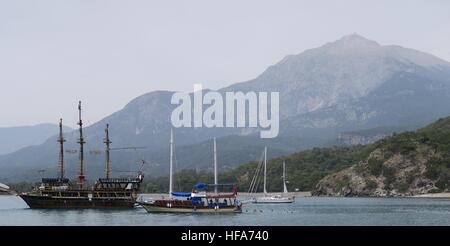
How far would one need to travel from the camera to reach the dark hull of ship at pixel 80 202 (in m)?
125

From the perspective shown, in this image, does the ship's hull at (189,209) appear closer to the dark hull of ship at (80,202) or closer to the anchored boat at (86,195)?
the anchored boat at (86,195)

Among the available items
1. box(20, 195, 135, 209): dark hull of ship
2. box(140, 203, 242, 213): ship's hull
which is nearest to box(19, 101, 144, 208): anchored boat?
box(20, 195, 135, 209): dark hull of ship

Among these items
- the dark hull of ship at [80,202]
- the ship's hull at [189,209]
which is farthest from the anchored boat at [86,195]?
the ship's hull at [189,209]

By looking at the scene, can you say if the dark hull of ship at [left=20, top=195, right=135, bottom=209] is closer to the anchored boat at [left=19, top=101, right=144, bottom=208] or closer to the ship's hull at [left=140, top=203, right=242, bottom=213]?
the anchored boat at [left=19, top=101, right=144, bottom=208]

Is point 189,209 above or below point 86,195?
below

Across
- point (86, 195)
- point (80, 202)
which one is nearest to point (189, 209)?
point (80, 202)

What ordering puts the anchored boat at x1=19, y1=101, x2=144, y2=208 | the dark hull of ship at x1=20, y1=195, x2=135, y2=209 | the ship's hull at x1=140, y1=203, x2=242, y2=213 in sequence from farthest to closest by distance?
the anchored boat at x1=19, y1=101, x2=144, y2=208, the dark hull of ship at x1=20, y1=195, x2=135, y2=209, the ship's hull at x1=140, y1=203, x2=242, y2=213

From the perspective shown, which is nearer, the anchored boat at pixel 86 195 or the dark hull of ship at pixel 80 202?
the dark hull of ship at pixel 80 202

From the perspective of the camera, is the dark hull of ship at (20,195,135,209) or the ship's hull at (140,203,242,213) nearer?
the ship's hull at (140,203,242,213)

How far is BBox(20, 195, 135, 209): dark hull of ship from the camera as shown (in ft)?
411

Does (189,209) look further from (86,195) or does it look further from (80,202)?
(86,195)

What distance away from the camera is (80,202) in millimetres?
126062
